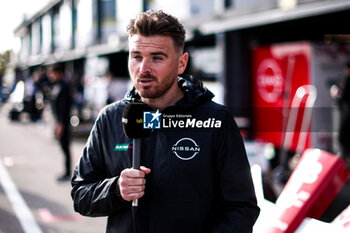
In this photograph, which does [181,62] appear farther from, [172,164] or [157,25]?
[172,164]

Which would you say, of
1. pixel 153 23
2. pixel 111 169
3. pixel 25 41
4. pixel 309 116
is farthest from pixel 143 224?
pixel 25 41

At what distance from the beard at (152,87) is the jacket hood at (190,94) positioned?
78mm

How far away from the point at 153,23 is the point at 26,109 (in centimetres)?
1807

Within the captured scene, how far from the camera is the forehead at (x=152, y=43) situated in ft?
5.61

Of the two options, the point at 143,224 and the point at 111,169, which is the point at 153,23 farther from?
the point at 143,224

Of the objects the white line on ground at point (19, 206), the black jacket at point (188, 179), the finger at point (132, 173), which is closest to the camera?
the finger at point (132, 173)

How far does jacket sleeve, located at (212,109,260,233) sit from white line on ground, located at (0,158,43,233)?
3934mm

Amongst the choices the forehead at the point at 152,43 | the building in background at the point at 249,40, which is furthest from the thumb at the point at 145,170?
the building in background at the point at 249,40

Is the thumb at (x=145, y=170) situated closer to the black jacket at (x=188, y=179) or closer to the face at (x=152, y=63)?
the black jacket at (x=188, y=179)

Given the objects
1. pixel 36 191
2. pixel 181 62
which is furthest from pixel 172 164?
pixel 36 191

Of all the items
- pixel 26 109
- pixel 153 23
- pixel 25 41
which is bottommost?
pixel 26 109

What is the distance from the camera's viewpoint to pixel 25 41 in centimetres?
6084

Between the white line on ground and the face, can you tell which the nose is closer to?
the face

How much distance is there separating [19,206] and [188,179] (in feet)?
16.7
